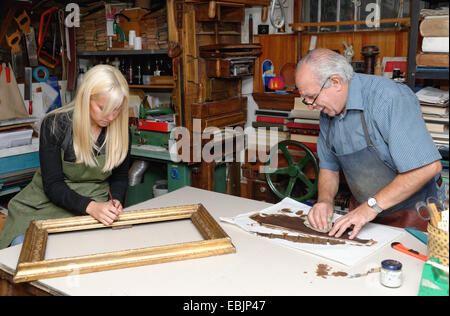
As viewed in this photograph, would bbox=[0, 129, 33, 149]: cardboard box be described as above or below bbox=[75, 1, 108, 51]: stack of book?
below

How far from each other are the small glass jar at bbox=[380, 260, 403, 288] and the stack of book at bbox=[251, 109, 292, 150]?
2.25m

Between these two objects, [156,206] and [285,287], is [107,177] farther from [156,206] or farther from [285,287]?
[285,287]

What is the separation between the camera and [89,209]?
2.12 metres

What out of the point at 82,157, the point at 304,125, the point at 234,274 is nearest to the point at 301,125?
the point at 304,125

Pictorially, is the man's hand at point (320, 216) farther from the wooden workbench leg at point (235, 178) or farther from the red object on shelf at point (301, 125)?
the wooden workbench leg at point (235, 178)

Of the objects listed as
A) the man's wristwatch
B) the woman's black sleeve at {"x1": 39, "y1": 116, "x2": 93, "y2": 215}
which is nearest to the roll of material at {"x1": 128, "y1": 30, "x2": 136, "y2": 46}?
the woman's black sleeve at {"x1": 39, "y1": 116, "x2": 93, "y2": 215}

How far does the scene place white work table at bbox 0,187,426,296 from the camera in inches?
56.4

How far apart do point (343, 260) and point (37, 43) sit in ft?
12.9

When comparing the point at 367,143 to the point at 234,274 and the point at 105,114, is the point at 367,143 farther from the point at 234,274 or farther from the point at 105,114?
the point at 105,114

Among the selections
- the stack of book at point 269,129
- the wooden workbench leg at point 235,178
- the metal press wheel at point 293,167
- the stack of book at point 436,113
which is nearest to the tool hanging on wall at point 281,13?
the stack of book at point 269,129

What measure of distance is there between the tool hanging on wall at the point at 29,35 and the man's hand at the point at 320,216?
3.50 meters

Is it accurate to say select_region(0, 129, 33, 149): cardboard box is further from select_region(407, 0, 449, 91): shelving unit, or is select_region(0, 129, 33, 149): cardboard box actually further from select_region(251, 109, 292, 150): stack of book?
select_region(407, 0, 449, 91): shelving unit
